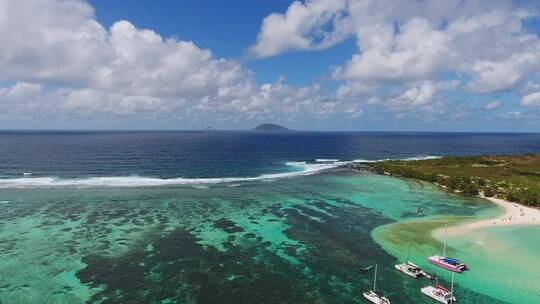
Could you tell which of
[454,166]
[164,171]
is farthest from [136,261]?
[454,166]

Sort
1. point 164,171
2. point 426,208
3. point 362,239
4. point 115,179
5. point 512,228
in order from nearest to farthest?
point 362,239
point 512,228
point 426,208
point 115,179
point 164,171

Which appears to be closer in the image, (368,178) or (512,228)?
(512,228)

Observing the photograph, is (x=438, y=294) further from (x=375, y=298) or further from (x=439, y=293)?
(x=375, y=298)

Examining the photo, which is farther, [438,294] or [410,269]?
[410,269]

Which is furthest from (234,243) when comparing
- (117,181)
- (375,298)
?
(117,181)

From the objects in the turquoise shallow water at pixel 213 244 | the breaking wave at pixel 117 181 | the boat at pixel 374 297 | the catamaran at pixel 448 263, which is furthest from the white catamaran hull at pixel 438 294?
the breaking wave at pixel 117 181

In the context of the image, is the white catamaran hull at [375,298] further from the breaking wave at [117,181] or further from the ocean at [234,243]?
the breaking wave at [117,181]

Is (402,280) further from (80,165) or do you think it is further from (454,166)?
(80,165)
